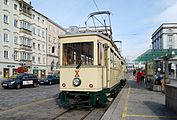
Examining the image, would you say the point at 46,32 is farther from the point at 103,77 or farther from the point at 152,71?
the point at 103,77

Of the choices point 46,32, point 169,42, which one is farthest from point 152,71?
point 169,42

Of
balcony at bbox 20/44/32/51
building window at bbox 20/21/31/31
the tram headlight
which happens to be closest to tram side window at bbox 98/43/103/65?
the tram headlight

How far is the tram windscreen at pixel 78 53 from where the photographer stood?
10.5 m

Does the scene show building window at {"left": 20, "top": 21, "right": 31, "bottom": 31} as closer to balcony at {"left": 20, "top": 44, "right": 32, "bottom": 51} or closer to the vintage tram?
balcony at {"left": 20, "top": 44, "right": 32, "bottom": 51}

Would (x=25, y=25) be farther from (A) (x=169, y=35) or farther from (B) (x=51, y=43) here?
(A) (x=169, y=35)

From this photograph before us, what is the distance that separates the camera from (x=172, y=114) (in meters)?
9.46

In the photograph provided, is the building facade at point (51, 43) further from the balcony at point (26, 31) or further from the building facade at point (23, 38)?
the balcony at point (26, 31)

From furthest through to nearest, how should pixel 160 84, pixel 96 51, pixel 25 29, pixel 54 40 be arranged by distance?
pixel 54 40, pixel 25 29, pixel 160 84, pixel 96 51

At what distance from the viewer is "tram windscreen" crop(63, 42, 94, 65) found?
1045 cm

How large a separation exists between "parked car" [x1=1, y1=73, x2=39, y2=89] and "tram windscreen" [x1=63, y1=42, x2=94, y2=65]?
15.7 m

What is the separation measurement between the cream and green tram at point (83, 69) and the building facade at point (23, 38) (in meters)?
27.1

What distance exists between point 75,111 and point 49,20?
175 ft

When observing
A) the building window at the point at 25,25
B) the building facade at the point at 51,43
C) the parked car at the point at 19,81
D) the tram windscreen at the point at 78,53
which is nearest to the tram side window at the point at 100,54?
the tram windscreen at the point at 78,53

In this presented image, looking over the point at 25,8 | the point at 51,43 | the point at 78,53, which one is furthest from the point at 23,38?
the point at 78,53
